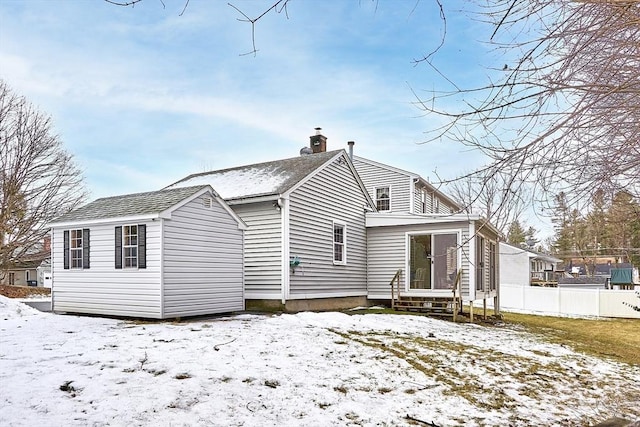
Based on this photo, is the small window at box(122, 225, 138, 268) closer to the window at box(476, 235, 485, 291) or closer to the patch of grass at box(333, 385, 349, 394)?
the patch of grass at box(333, 385, 349, 394)

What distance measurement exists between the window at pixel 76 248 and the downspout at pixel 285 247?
16.7ft

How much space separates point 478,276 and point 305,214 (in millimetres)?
6309

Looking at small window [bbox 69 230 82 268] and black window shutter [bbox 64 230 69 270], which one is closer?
small window [bbox 69 230 82 268]

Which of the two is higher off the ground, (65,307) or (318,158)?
(318,158)

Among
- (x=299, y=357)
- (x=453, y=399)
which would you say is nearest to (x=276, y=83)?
(x=299, y=357)

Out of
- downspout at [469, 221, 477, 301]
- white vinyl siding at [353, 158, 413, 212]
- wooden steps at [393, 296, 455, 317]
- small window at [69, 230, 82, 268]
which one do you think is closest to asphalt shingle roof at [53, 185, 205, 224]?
small window at [69, 230, 82, 268]

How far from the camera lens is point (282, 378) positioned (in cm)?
629

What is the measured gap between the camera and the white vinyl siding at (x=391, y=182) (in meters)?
22.1

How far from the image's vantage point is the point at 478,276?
1571 cm

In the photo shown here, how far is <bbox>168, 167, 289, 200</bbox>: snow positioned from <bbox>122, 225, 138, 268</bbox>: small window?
3478 mm

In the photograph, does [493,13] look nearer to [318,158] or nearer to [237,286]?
[237,286]

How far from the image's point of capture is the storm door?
17.5 m

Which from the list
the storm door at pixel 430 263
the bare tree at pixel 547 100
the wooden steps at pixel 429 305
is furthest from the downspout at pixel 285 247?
the bare tree at pixel 547 100

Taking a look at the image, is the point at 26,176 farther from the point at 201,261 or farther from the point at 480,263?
the point at 480,263
